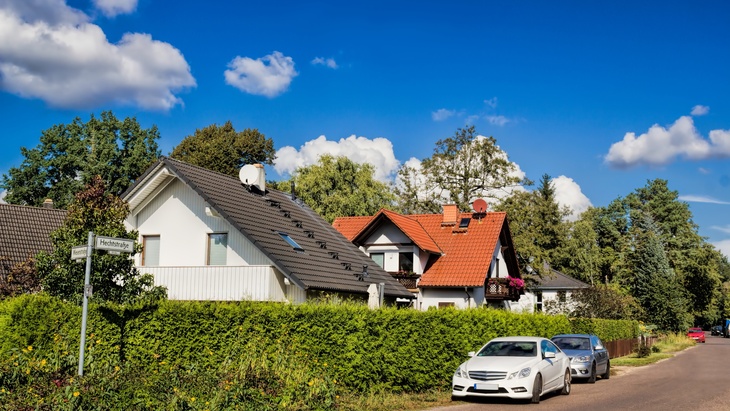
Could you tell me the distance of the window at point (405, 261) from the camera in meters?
39.3

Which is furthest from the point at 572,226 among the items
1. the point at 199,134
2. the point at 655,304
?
the point at 199,134

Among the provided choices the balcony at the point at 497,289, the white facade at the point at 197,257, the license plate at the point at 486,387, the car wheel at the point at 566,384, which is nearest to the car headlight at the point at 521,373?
the license plate at the point at 486,387

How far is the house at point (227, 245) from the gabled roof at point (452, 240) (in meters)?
8.76

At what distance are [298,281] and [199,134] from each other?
34.3 m

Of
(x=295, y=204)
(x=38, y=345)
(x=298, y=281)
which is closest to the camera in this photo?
(x=38, y=345)

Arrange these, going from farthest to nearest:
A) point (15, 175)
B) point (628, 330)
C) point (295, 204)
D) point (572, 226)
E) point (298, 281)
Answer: point (572, 226)
point (15, 175)
point (628, 330)
point (295, 204)
point (298, 281)

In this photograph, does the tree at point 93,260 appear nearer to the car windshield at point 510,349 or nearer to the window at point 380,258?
the car windshield at point 510,349

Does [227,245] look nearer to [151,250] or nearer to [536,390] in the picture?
[151,250]

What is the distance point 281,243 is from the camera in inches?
1014

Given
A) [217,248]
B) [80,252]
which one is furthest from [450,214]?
[80,252]

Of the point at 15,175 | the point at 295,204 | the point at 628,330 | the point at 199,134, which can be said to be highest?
the point at 199,134

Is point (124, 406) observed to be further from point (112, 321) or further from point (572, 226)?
point (572, 226)

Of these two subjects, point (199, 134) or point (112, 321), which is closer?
point (112, 321)

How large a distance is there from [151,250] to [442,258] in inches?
692
